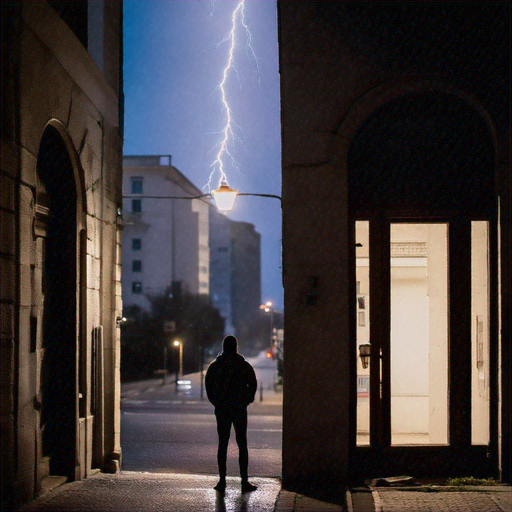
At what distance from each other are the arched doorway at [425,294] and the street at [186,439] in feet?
13.8

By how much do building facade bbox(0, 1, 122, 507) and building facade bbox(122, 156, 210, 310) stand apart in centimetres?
6581

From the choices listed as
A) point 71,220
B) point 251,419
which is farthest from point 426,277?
point 251,419

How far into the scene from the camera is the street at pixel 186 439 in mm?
14570

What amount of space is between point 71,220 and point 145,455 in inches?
290

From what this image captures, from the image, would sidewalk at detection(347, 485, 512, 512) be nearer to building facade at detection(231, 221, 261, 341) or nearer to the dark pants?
the dark pants

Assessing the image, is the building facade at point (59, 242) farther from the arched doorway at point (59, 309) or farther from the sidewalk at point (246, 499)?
the sidewalk at point (246, 499)

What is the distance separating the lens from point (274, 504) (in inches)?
333

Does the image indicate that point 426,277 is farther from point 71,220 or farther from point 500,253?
point 71,220

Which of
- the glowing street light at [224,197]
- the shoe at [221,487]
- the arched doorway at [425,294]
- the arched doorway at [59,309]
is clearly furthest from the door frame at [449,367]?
the glowing street light at [224,197]

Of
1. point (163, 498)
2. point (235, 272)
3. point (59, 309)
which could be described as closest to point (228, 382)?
point (163, 498)

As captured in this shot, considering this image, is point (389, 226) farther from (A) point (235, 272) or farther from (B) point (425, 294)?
(A) point (235, 272)

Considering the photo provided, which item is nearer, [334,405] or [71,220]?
[334,405]

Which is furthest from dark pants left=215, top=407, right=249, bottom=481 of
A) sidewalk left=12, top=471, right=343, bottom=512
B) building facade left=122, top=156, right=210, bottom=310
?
building facade left=122, top=156, right=210, bottom=310

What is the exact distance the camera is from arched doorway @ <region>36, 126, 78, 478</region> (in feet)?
32.9
